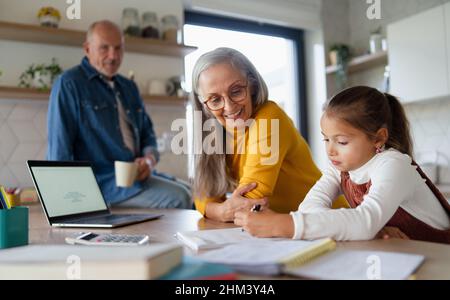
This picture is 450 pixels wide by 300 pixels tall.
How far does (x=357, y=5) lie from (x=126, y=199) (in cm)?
278

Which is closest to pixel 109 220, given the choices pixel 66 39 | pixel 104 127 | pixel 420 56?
pixel 104 127

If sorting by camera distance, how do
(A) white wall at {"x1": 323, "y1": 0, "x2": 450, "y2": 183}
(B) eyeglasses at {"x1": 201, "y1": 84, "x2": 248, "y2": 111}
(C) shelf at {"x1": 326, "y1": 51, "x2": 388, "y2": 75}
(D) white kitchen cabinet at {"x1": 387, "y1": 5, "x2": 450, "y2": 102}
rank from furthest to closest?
(C) shelf at {"x1": 326, "y1": 51, "x2": 388, "y2": 75} < (A) white wall at {"x1": 323, "y1": 0, "x2": 450, "y2": 183} < (D) white kitchen cabinet at {"x1": 387, "y1": 5, "x2": 450, "y2": 102} < (B) eyeglasses at {"x1": 201, "y1": 84, "x2": 248, "y2": 111}

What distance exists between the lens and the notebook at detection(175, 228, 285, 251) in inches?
28.6

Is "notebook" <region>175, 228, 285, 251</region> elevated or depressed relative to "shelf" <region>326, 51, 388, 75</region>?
depressed

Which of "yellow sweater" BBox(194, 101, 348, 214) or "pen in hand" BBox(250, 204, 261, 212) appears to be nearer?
"pen in hand" BBox(250, 204, 261, 212)

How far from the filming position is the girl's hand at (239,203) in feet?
3.70

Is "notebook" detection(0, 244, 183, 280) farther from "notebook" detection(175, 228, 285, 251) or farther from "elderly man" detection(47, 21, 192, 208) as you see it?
"elderly man" detection(47, 21, 192, 208)

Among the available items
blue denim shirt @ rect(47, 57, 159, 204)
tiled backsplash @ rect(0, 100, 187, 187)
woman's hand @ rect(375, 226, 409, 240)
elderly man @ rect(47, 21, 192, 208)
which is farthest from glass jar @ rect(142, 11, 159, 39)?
woman's hand @ rect(375, 226, 409, 240)

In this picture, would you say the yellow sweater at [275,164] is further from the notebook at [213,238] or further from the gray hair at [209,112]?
the notebook at [213,238]

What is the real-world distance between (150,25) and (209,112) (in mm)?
1543

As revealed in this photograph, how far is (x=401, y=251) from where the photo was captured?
667 mm

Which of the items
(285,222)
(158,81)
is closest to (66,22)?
(158,81)

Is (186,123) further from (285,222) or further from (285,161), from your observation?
(285,222)

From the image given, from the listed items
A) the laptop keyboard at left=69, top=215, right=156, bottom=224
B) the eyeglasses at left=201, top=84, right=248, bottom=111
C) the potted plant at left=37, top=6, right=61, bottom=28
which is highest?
the potted plant at left=37, top=6, right=61, bottom=28
